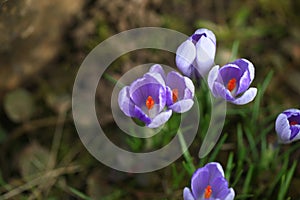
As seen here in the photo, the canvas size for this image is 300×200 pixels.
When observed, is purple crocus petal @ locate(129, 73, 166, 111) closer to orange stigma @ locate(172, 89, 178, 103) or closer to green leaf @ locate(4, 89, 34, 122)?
orange stigma @ locate(172, 89, 178, 103)

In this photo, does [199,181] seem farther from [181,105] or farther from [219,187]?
[181,105]

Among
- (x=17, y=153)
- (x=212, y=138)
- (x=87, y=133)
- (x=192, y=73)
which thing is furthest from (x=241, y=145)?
(x=17, y=153)

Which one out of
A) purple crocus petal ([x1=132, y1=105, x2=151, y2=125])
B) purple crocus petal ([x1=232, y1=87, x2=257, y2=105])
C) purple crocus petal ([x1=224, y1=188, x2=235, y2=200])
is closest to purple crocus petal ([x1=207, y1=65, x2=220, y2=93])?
purple crocus petal ([x1=232, y1=87, x2=257, y2=105])

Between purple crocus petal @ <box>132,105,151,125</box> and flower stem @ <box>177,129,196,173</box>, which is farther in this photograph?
flower stem @ <box>177,129,196,173</box>

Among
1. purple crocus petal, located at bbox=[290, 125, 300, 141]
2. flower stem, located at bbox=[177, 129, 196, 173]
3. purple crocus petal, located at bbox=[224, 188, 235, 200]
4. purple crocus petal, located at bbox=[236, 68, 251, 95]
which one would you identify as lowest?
A: purple crocus petal, located at bbox=[224, 188, 235, 200]

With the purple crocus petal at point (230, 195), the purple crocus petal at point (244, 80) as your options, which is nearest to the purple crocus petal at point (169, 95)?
the purple crocus petal at point (244, 80)

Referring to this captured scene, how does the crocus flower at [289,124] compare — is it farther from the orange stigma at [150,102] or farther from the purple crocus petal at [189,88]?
the orange stigma at [150,102]

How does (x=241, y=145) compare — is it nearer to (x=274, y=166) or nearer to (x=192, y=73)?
(x=274, y=166)
